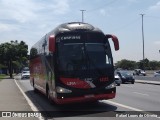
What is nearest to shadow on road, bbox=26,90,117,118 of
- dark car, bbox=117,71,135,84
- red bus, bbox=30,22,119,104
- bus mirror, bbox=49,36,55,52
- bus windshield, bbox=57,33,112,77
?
red bus, bbox=30,22,119,104

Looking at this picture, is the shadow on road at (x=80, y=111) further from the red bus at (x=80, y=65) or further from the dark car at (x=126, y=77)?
the dark car at (x=126, y=77)

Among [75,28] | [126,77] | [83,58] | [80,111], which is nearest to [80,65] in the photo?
[83,58]

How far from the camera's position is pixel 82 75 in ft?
49.9

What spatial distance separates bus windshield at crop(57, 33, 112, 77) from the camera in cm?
1526

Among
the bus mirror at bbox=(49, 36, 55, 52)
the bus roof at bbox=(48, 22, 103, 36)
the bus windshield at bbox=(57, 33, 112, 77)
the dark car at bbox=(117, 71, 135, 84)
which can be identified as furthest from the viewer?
the dark car at bbox=(117, 71, 135, 84)

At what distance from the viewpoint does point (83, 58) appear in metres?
15.4

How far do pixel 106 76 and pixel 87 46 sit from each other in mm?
1421

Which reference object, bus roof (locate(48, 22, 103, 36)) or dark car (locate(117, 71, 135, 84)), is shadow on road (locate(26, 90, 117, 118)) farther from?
dark car (locate(117, 71, 135, 84))

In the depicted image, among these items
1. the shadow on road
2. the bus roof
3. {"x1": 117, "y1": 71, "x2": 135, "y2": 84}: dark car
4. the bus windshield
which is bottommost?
the shadow on road

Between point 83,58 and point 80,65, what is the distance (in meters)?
0.32

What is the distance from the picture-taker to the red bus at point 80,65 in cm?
1505

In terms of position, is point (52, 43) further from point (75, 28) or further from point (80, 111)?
point (80, 111)

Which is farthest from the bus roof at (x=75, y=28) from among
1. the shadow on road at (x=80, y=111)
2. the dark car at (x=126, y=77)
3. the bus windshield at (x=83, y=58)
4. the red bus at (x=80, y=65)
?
the dark car at (x=126, y=77)

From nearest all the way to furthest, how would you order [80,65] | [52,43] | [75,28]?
1. [52,43]
2. [80,65]
3. [75,28]
